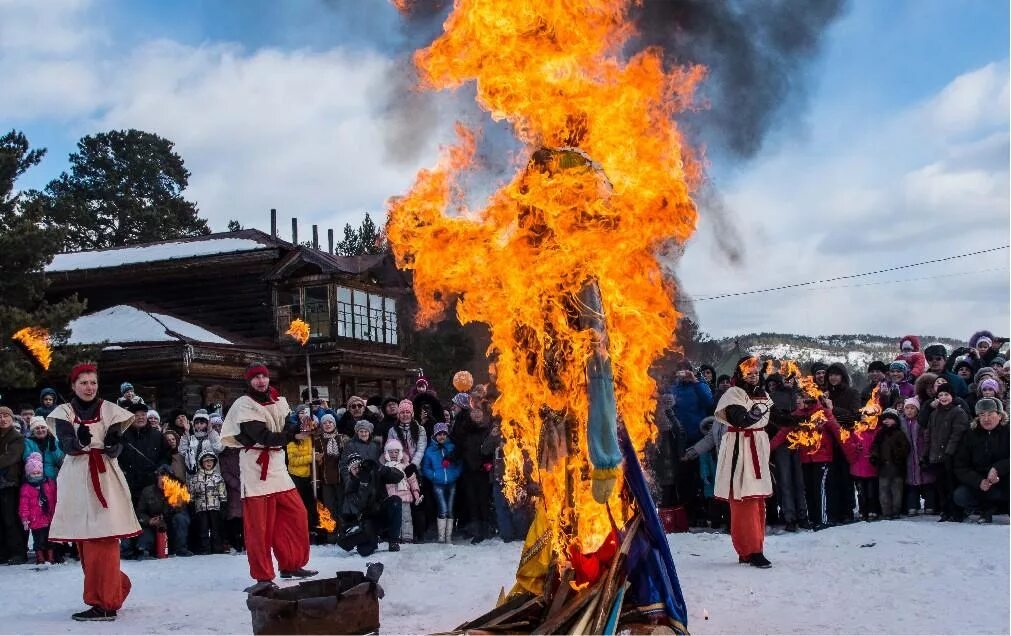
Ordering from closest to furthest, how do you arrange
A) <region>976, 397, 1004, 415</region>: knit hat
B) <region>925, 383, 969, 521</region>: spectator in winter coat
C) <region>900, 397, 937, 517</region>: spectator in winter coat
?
1. <region>976, 397, 1004, 415</region>: knit hat
2. <region>925, 383, 969, 521</region>: spectator in winter coat
3. <region>900, 397, 937, 517</region>: spectator in winter coat

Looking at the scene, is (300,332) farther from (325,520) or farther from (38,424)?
(325,520)

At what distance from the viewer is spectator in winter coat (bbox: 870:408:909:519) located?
33.7 ft

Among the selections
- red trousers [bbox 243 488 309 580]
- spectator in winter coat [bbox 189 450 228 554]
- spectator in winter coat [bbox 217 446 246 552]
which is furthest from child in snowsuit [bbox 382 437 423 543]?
red trousers [bbox 243 488 309 580]

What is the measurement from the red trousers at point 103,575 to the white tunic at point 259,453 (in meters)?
1.17

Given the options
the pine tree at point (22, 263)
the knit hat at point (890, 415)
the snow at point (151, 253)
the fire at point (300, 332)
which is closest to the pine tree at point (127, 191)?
the snow at point (151, 253)

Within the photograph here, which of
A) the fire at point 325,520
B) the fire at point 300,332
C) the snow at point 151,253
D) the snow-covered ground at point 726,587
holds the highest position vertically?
the snow at point 151,253

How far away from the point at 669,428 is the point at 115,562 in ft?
20.5

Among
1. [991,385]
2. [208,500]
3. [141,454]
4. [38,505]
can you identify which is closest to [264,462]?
[208,500]

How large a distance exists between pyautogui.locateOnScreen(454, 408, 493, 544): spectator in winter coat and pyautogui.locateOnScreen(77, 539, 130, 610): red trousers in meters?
4.63

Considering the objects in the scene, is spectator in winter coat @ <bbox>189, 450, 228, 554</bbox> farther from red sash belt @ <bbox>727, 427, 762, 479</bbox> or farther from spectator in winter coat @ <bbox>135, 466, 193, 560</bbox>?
red sash belt @ <bbox>727, 427, 762, 479</bbox>

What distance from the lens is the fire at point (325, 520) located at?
36.8 feet

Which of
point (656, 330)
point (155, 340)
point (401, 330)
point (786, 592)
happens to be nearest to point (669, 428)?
point (786, 592)

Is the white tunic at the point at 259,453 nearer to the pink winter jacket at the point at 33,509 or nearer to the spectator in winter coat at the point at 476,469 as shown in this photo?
the spectator in winter coat at the point at 476,469

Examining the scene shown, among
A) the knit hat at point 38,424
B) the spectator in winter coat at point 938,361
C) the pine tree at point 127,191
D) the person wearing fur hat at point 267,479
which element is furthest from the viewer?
the pine tree at point 127,191
